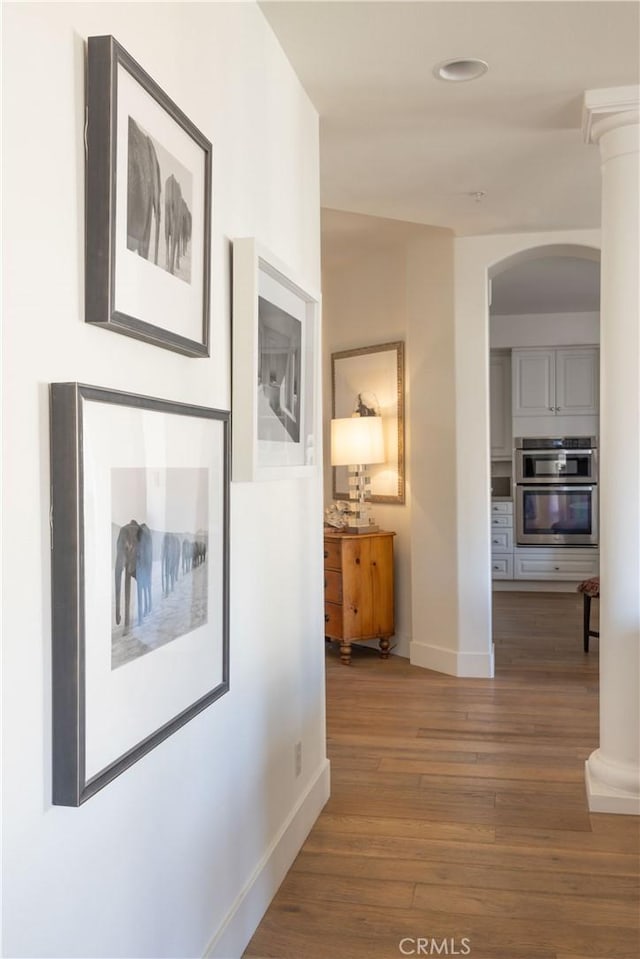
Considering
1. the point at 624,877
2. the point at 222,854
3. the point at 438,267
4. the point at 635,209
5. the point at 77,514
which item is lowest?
the point at 624,877

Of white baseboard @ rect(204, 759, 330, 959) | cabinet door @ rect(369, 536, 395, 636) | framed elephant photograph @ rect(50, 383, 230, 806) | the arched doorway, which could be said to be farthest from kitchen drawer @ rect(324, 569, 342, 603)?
framed elephant photograph @ rect(50, 383, 230, 806)

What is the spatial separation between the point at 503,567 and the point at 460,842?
18.7 feet

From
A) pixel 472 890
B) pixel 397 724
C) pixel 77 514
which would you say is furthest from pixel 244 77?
pixel 397 724

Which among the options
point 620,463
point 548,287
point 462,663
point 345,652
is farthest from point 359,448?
point 548,287

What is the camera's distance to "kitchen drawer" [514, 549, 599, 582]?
8336mm

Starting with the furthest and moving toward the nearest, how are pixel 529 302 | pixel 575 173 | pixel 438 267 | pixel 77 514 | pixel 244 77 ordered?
pixel 529 302
pixel 438 267
pixel 575 173
pixel 244 77
pixel 77 514

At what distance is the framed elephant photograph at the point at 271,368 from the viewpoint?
87.1 inches

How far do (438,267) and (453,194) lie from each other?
3.42 ft

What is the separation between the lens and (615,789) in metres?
3.23

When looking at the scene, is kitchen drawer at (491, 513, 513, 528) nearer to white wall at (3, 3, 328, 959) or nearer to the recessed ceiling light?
white wall at (3, 3, 328, 959)

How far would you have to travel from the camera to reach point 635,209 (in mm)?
3141

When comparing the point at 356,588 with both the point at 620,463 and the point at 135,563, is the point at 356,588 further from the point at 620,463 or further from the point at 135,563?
the point at 135,563

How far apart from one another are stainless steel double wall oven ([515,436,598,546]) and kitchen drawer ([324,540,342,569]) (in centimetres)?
A: 344

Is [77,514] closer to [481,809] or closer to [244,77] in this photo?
[244,77]
